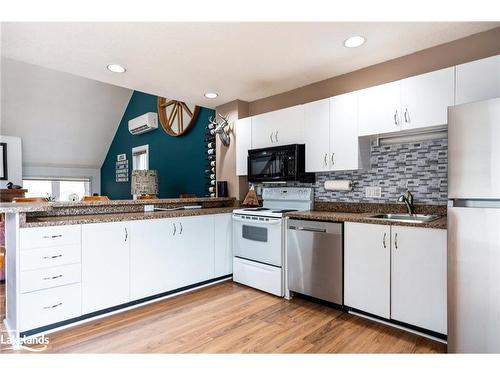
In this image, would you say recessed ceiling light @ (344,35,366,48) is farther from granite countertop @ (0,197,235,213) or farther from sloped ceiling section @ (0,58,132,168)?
sloped ceiling section @ (0,58,132,168)

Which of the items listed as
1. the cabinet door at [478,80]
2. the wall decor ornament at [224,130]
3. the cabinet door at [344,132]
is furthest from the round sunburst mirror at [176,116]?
the cabinet door at [478,80]

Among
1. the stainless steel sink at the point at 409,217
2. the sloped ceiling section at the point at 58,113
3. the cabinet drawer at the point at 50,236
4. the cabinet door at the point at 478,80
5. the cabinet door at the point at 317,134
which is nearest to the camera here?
the cabinet door at the point at 478,80

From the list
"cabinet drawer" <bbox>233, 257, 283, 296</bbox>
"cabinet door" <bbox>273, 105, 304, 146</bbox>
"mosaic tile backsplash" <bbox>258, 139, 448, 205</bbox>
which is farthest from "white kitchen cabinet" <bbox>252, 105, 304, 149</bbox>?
"cabinet drawer" <bbox>233, 257, 283, 296</bbox>

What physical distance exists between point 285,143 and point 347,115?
740 mm

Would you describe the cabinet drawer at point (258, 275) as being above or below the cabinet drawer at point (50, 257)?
below

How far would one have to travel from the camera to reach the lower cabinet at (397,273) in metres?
1.99

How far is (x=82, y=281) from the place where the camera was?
229 cm

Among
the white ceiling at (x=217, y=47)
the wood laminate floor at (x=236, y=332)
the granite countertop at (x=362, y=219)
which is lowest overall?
the wood laminate floor at (x=236, y=332)

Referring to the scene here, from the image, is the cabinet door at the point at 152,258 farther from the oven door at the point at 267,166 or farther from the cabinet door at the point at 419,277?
the cabinet door at the point at 419,277

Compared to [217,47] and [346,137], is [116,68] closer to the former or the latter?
[217,47]

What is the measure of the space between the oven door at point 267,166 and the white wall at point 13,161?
5.18 m

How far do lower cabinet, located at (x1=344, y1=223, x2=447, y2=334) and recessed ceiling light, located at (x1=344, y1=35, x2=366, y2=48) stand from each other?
1457 millimetres
